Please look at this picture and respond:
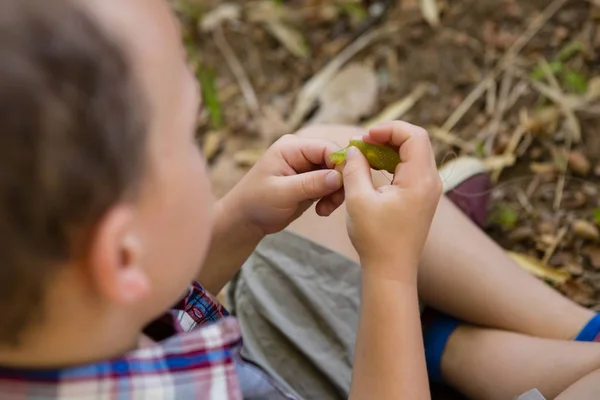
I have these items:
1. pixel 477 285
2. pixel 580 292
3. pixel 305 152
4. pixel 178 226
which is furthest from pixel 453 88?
pixel 178 226

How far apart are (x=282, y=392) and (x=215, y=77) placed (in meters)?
1.08

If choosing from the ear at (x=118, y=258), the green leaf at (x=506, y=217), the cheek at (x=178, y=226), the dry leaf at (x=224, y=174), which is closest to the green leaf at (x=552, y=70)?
the green leaf at (x=506, y=217)

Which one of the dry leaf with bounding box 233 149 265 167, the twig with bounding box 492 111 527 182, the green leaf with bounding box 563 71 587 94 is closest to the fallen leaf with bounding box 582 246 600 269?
the twig with bounding box 492 111 527 182

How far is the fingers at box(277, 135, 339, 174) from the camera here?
33.8 inches

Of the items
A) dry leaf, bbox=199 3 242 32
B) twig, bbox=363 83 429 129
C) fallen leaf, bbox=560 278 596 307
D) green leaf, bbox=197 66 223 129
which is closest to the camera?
fallen leaf, bbox=560 278 596 307

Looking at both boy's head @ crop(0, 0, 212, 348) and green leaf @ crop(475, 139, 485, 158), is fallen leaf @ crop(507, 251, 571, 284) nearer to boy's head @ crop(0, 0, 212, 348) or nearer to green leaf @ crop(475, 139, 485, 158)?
green leaf @ crop(475, 139, 485, 158)

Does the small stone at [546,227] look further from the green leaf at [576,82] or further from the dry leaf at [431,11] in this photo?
the dry leaf at [431,11]

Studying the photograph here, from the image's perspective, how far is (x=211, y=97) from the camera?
64.2 inches

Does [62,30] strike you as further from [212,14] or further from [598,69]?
[212,14]

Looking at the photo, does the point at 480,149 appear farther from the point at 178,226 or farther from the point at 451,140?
the point at 178,226

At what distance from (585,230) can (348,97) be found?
1.89 ft

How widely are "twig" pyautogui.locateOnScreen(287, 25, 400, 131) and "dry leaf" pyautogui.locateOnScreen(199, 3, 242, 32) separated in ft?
0.95

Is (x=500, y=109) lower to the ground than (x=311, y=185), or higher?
lower

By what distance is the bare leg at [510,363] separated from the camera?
2.94 ft
